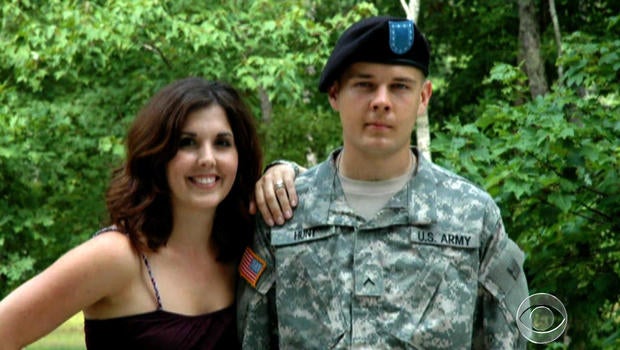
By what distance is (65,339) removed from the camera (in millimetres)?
17797

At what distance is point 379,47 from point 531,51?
8584mm

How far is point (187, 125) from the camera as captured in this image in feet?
12.3

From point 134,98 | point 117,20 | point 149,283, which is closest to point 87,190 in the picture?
point 134,98

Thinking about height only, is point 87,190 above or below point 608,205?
below

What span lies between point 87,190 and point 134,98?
→ 1.29m

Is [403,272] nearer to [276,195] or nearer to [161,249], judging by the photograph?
[276,195]

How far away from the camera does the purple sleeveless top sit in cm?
374

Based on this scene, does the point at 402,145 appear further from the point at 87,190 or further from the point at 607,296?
the point at 87,190

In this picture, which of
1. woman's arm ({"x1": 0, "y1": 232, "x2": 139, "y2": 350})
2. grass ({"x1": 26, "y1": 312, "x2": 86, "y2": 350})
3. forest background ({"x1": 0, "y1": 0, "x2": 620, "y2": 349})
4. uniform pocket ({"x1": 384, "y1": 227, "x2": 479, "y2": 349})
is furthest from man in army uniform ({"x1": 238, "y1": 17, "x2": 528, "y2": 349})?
grass ({"x1": 26, "y1": 312, "x2": 86, "y2": 350})

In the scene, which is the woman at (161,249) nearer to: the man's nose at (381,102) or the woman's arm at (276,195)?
the woman's arm at (276,195)

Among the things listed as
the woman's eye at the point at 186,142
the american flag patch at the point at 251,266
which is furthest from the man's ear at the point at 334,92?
the american flag patch at the point at 251,266

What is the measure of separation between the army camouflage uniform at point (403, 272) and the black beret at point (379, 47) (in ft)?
1.16

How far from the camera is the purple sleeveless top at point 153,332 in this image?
3736 mm

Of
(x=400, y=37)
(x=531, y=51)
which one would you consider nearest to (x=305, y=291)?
(x=400, y=37)
